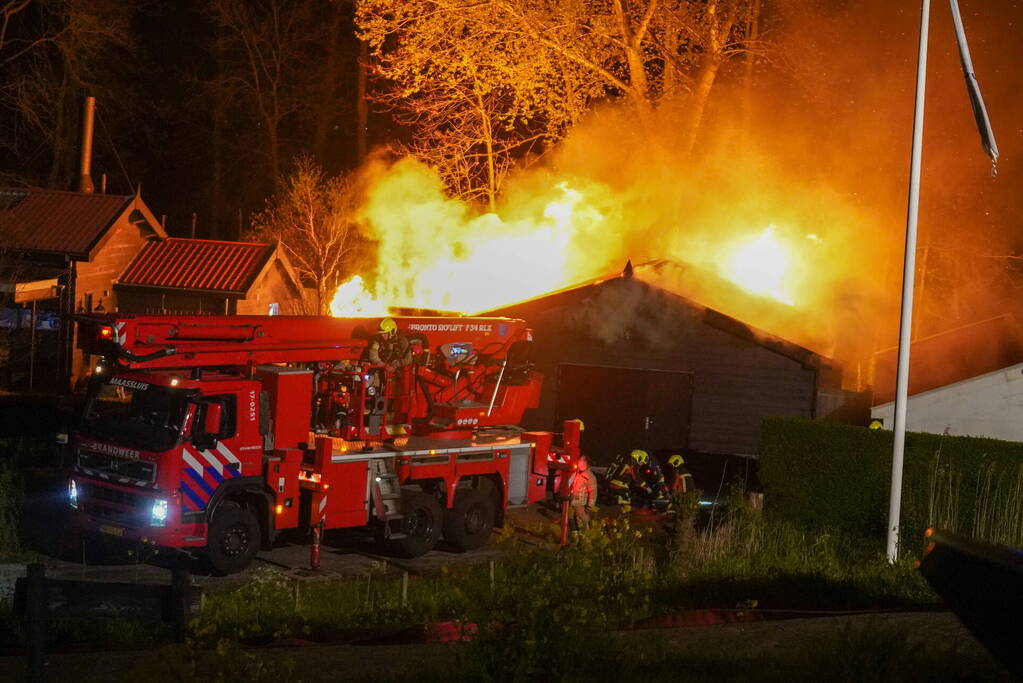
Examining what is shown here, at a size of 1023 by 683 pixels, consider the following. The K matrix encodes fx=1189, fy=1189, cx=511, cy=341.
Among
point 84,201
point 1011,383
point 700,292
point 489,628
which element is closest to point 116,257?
point 84,201

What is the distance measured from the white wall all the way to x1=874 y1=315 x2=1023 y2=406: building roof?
3850 millimetres

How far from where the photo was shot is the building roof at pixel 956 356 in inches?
1220

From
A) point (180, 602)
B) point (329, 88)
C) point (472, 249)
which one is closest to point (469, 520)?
point (180, 602)

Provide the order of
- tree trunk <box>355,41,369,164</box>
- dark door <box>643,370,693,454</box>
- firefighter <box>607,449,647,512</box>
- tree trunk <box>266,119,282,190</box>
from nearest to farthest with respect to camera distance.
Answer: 1. firefighter <box>607,449,647,512</box>
2. dark door <box>643,370,693,454</box>
3. tree trunk <box>355,41,369,164</box>
4. tree trunk <box>266,119,282,190</box>

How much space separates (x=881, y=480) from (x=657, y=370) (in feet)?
27.1

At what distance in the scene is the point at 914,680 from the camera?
8.30 metres

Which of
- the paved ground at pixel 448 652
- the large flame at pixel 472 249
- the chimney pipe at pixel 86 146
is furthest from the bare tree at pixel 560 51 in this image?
the paved ground at pixel 448 652

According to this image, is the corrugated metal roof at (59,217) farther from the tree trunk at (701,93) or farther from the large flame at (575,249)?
the tree trunk at (701,93)

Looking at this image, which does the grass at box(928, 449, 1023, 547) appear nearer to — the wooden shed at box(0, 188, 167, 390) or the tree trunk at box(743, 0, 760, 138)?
the tree trunk at box(743, 0, 760, 138)

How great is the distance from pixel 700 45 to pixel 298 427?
67.7ft

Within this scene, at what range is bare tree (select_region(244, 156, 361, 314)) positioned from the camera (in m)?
35.2

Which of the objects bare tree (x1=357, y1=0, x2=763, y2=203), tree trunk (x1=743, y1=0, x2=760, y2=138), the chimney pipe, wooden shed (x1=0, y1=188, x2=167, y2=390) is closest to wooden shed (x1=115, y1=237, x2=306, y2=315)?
wooden shed (x1=0, y1=188, x2=167, y2=390)

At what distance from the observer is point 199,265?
35.8 meters

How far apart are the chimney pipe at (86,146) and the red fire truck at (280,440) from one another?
77.3ft
